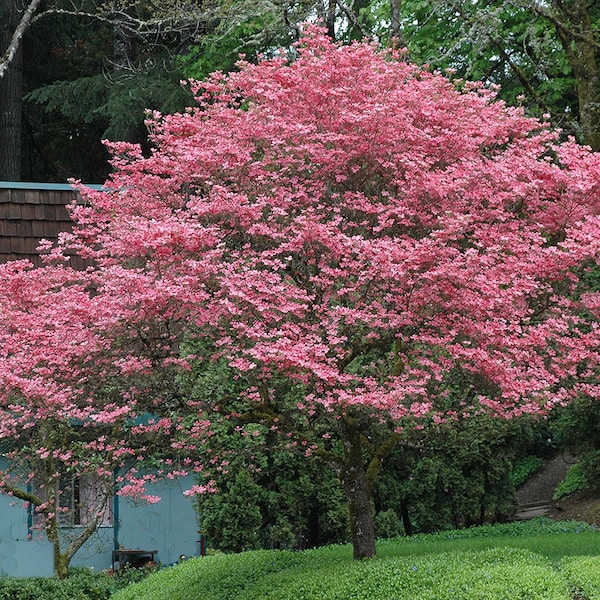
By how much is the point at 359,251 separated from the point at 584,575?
3.77m

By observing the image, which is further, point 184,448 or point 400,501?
point 400,501

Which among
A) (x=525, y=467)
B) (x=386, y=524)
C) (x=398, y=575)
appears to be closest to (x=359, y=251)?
(x=398, y=575)

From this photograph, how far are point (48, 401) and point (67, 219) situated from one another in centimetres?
685

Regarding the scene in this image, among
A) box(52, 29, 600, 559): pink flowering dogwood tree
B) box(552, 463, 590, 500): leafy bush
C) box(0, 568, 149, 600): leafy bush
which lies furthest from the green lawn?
box(552, 463, 590, 500): leafy bush

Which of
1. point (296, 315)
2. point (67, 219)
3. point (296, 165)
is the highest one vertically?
point (67, 219)

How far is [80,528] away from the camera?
1339cm

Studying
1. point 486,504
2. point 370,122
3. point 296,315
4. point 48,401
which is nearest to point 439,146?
point 370,122

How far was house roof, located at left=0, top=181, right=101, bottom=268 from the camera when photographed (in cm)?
1509

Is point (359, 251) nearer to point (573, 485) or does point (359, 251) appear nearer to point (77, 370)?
point (77, 370)

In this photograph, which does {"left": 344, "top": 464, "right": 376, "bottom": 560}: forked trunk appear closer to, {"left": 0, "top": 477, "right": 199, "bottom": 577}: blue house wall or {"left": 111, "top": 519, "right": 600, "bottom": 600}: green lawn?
{"left": 111, "top": 519, "right": 600, "bottom": 600}: green lawn

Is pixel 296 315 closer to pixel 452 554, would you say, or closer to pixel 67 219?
pixel 452 554

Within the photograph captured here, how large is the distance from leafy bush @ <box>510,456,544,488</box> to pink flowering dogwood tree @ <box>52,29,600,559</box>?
1365 cm

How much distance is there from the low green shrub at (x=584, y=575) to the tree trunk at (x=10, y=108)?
17019mm

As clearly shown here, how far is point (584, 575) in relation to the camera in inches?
353
